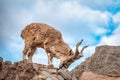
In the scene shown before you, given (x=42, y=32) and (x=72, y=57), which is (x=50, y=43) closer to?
(x=42, y=32)

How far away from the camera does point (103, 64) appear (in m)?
22.7

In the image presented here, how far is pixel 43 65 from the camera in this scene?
22.1 m

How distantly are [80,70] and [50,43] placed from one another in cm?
254

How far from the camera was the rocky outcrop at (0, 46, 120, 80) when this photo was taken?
20266 millimetres

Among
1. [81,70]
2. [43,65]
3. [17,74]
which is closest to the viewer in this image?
[17,74]

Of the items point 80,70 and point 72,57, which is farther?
point 80,70

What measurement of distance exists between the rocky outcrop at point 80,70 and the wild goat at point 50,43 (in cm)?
95

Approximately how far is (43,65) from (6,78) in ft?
8.84

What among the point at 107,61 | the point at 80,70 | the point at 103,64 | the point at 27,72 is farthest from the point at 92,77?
the point at 27,72

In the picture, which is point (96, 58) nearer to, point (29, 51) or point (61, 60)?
point (61, 60)

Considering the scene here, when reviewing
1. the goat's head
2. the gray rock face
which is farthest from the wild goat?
the gray rock face

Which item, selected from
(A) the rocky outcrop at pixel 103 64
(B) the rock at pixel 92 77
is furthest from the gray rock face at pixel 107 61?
(B) the rock at pixel 92 77

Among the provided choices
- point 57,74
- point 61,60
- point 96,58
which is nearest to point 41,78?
point 57,74

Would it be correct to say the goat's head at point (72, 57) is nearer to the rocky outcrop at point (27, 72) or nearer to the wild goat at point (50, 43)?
the wild goat at point (50, 43)
